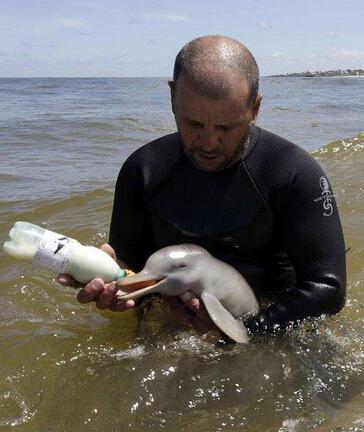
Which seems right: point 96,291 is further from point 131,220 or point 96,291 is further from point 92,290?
point 131,220

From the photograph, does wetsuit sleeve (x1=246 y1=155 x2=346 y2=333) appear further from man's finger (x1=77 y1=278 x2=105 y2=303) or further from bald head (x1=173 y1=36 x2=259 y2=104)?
man's finger (x1=77 y1=278 x2=105 y2=303)

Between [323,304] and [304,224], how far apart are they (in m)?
0.51

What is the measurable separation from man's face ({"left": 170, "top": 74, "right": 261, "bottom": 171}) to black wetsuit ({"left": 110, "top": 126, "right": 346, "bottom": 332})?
0.96 feet

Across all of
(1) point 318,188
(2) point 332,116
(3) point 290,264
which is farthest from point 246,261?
(2) point 332,116

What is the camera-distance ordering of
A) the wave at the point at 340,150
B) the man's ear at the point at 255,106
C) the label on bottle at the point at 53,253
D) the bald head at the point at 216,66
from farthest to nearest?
the wave at the point at 340,150
the man's ear at the point at 255,106
the bald head at the point at 216,66
the label on bottle at the point at 53,253

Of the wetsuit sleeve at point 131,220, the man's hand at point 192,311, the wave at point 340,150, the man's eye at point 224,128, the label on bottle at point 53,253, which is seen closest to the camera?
the label on bottle at point 53,253

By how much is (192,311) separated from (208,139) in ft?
3.62

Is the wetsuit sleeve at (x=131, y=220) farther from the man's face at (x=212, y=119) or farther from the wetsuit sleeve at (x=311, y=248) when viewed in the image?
the wetsuit sleeve at (x=311, y=248)

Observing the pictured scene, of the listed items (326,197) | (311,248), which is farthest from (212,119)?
(311,248)

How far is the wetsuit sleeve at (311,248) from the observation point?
3861 millimetres

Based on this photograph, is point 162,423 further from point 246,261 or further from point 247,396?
point 246,261

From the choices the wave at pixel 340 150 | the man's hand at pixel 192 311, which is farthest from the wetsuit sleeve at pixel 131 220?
the wave at pixel 340 150

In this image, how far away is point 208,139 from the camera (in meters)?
3.60

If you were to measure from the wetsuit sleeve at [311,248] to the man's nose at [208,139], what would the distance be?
0.58m
